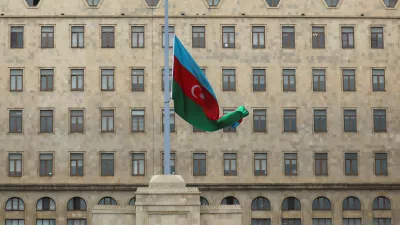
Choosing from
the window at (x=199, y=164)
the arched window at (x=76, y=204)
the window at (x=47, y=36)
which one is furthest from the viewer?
the window at (x=47, y=36)

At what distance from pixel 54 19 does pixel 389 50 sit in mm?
24549

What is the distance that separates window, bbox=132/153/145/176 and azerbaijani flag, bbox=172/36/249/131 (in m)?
35.0

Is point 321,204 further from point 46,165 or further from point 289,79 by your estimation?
point 46,165

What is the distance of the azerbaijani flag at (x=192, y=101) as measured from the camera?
44094 mm

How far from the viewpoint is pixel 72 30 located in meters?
79.8

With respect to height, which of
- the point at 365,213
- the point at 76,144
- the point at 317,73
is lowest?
the point at 365,213

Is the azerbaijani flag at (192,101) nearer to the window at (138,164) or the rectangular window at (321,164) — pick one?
the window at (138,164)

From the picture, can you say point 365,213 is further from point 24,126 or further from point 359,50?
point 24,126

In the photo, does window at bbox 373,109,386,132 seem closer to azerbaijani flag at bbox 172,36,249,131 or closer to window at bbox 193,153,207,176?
window at bbox 193,153,207,176

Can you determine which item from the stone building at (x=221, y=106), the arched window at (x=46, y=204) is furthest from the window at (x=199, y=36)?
the arched window at (x=46, y=204)

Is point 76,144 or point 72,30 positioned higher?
point 72,30

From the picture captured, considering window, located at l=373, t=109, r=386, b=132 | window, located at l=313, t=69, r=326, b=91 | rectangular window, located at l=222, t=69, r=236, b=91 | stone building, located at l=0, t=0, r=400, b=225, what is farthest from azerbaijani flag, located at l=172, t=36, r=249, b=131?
window, located at l=373, t=109, r=386, b=132

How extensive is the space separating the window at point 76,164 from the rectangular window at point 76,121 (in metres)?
1.80

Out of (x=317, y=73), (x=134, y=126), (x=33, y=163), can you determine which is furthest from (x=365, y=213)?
(x=33, y=163)
